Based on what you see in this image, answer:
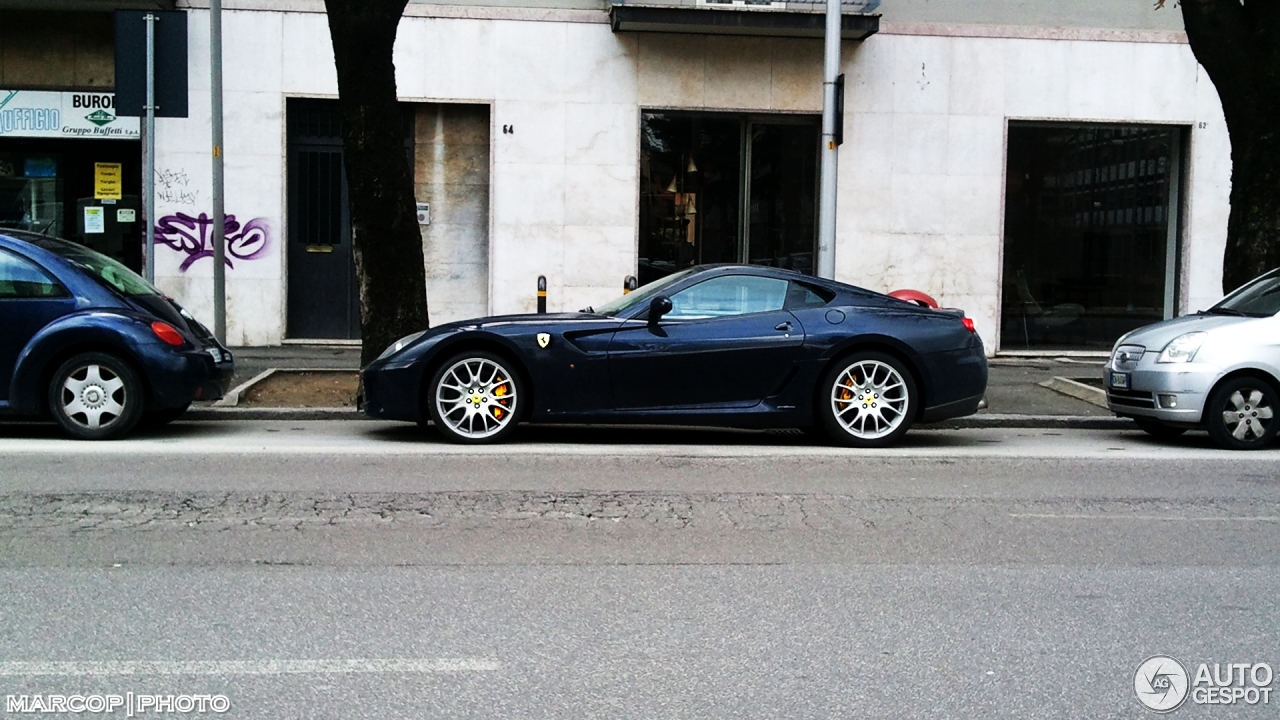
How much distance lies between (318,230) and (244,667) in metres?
12.8

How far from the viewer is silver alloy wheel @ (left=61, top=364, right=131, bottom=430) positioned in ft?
30.3

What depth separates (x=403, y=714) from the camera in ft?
12.8

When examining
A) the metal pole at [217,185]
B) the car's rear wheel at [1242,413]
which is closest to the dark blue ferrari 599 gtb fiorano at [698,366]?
the car's rear wheel at [1242,413]

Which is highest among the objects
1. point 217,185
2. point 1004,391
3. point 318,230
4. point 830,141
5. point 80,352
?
point 830,141

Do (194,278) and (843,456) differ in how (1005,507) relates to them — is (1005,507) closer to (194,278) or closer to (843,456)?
(843,456)

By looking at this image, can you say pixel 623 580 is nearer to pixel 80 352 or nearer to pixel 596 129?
pixel 80 352

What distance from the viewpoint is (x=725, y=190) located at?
1692cm

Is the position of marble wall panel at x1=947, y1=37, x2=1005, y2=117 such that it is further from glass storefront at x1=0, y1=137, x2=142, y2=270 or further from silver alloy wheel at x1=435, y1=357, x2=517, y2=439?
glass storefront at x1=0, y1=137, x2=142, y2=270

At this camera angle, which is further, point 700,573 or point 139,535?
point 139,535

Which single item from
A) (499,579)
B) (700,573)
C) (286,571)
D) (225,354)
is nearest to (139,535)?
(286,571)

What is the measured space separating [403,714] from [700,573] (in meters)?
2.02

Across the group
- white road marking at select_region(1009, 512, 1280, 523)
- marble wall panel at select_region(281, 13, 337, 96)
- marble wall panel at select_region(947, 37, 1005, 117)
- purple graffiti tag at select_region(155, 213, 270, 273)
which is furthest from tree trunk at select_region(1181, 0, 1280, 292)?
purple graffiti tag at select_region(155, 213, 270, 273)

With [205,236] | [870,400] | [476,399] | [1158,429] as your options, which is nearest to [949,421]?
[1158,429]

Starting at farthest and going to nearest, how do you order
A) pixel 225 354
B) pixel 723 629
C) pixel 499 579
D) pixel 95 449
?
1. pixel 225 354
2. pixel 95 449
3. pixel 499 579
4. pixel 723 629
